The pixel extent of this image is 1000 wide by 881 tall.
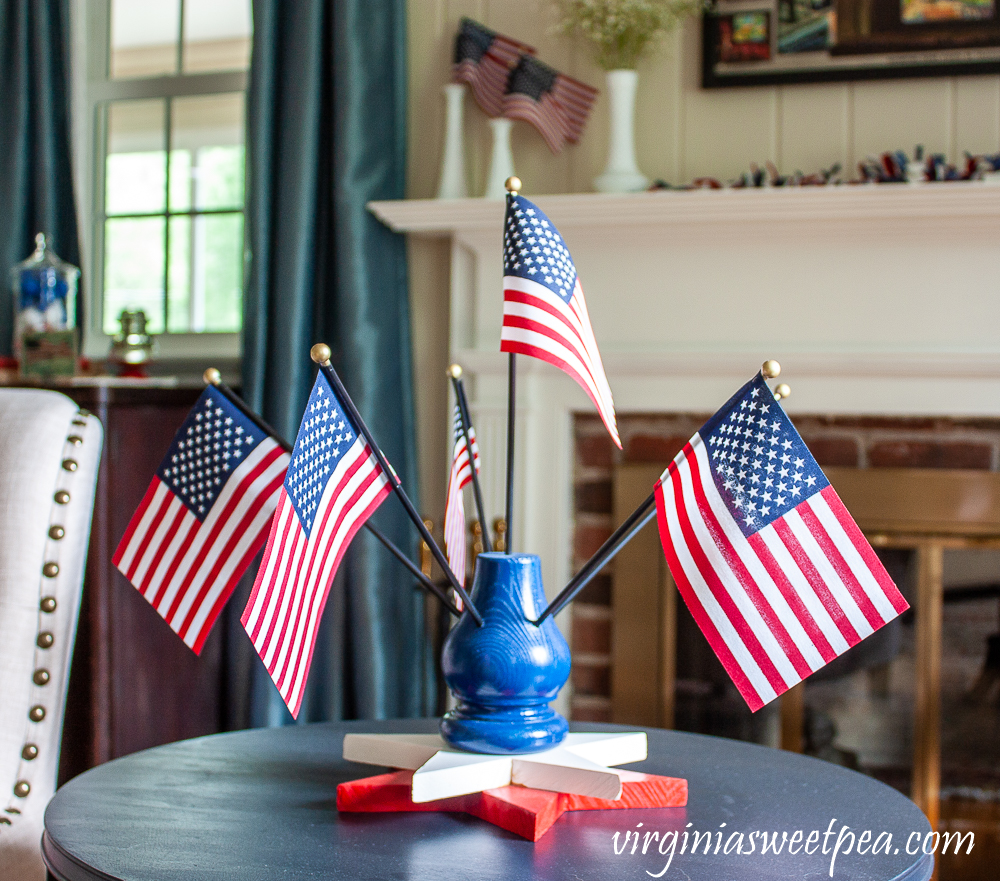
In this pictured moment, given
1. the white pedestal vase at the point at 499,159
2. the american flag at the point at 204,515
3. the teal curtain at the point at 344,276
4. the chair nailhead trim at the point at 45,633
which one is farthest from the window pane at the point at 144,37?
the american flag at the point at 204,515

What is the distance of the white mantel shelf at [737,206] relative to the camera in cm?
172

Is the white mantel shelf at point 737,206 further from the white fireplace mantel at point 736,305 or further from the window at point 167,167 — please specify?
the window at point 167,167

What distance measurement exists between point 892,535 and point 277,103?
56.5 inches

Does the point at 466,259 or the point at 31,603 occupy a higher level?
the point at 466,259

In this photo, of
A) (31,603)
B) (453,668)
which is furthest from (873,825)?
(31,603)

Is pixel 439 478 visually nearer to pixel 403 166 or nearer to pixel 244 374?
pixel 244 374

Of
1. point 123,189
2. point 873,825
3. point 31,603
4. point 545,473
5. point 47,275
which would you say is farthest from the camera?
point 123,189

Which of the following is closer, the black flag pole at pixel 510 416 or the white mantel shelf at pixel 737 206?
the black flag pole at pixel 510 416

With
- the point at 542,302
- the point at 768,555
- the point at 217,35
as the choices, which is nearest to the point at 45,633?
the point at 542,302

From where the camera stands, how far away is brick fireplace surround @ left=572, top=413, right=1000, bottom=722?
1.88 metres

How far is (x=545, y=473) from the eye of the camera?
79.1 inches

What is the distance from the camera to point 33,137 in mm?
2305

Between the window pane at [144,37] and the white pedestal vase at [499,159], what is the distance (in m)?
0.92

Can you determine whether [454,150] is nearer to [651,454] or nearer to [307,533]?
[651,454]
